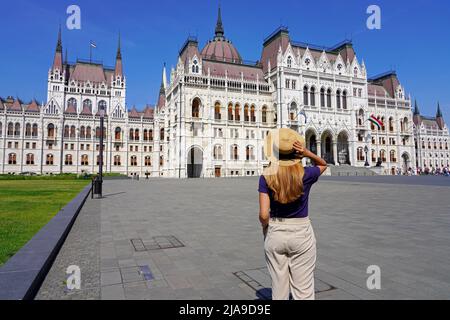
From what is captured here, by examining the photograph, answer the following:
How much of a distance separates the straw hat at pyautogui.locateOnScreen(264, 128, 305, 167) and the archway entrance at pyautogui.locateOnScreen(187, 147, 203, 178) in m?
50.4

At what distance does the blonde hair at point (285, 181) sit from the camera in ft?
8.68

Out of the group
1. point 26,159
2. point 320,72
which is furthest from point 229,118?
point 26,159

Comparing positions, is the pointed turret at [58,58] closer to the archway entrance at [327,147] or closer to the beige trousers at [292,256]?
the archway entrance at [327,147]

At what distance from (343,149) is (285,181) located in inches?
2523

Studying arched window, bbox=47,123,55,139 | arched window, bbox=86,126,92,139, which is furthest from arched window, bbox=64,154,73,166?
arched window, bbox=86,126,92,139

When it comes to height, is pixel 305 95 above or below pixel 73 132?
above

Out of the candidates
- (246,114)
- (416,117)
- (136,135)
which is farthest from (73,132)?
(416,117)

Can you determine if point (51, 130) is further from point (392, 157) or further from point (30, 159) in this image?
point (392, 157)

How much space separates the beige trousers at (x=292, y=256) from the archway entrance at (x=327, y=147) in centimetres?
6080

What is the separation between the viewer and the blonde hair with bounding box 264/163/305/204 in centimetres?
265

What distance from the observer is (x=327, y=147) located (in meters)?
62.5

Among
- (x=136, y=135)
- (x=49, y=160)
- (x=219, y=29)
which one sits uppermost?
(x=219, y=29)

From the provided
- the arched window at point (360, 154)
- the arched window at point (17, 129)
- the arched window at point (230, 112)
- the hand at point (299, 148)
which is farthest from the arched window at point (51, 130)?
the hand at point (299, 148)
